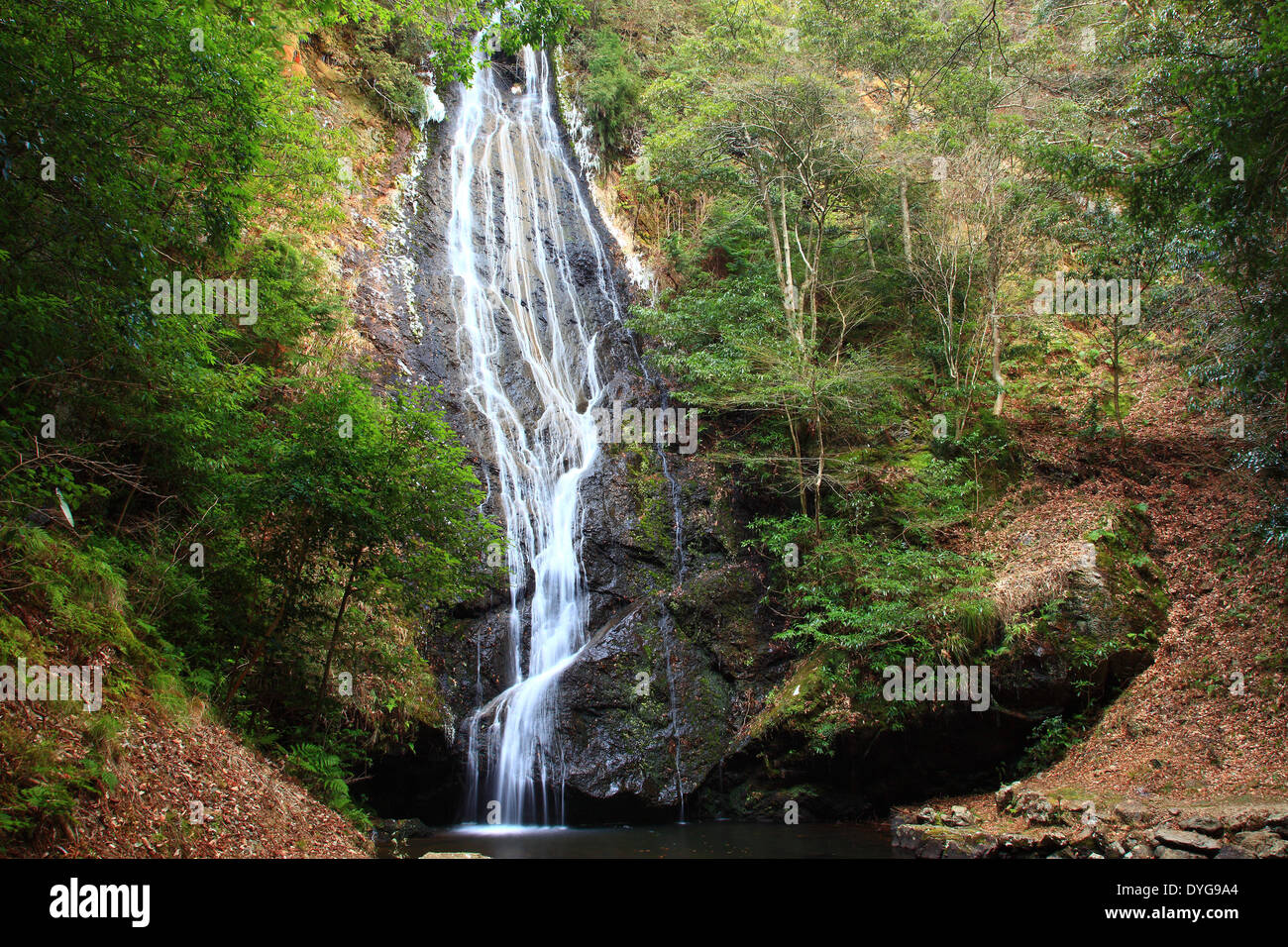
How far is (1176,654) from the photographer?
1038cm

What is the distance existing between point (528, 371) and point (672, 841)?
11.0m

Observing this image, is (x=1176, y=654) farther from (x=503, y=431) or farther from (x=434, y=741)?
(x=503, y=431)

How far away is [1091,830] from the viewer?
7.69m

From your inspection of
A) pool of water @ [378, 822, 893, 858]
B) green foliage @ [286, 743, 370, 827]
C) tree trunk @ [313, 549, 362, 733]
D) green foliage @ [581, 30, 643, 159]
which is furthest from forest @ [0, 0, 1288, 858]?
green foliage @ [581, 30, 643, 159]

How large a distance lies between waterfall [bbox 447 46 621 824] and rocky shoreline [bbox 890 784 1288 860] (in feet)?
18.9

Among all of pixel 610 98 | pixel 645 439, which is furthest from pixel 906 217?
pixel 610 98

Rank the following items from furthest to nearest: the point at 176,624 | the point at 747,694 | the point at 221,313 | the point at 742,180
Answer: the point at 742,180 < the point at 747,694 < the point at 221,313 < the point at 176,624

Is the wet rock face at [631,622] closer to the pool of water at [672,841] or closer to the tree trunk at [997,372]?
the pool of water at [672,841]

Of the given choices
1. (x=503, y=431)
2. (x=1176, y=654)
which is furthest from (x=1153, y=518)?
(x=503, y=431)

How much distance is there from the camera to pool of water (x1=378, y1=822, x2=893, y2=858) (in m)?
9.12

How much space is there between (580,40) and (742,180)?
1328cm

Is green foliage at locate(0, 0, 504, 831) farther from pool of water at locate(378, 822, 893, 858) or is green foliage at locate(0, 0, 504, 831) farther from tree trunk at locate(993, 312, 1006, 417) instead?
tree trunk at locate(993, 312, 1006, 417)

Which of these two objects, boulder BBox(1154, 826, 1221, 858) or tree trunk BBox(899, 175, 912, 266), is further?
tree trunk BBox(899, 175, 912, 266)

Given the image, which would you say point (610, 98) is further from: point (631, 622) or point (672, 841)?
point (672, 841)
